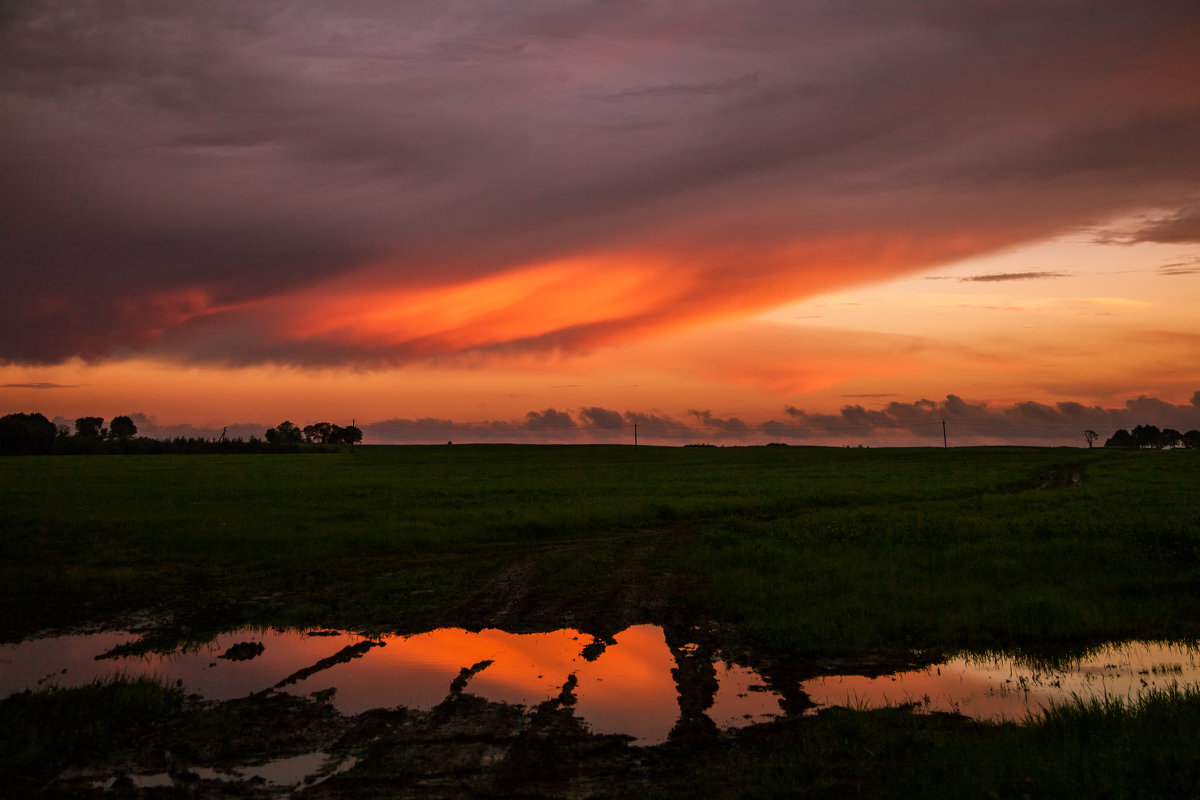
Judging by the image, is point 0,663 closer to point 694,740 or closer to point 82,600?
point 82,600

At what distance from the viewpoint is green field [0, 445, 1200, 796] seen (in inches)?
314

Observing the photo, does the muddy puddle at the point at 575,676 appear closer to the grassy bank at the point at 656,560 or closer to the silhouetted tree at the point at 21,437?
the grassy bank at the point at 656,560

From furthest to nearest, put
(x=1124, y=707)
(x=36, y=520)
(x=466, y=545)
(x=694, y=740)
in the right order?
(x=36, y=520) → (x=466, y=545) → (x=1124, y=707) → (x=694, y=740)

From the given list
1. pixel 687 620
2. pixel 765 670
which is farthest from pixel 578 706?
pixel 687 620

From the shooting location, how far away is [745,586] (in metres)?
17.4

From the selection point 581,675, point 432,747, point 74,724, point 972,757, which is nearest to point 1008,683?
point 972,757

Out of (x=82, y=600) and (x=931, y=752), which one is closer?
(x=931, y=752)

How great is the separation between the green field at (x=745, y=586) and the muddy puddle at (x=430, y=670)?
886 mm

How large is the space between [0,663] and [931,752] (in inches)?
565

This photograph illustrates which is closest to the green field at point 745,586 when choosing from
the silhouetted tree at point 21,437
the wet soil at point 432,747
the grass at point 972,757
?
the grass at point 972,757

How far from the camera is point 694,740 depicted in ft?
29.0

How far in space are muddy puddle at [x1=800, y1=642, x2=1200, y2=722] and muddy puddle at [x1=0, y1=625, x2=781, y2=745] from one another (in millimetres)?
1459

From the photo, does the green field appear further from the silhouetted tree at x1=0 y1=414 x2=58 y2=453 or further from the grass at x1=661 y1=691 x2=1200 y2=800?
the silhouetted tree at x1=0 y1=414 x2=58 y2=453

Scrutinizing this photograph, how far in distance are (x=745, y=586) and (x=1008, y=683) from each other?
6.95 meters
